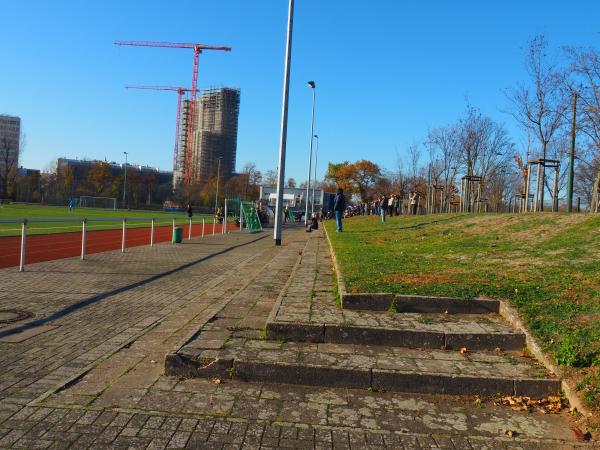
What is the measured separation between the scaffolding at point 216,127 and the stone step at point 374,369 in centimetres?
13664

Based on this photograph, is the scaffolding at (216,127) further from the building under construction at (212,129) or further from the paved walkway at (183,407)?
the paved walkway at (183,407)

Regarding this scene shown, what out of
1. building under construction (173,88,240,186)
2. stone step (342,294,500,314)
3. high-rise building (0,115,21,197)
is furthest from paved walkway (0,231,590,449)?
building under construction (173,88,240,186)

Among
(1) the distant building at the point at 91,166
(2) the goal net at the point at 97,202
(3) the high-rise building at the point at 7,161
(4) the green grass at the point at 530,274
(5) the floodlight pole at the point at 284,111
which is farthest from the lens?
(1) the distant building at the point at 91,166

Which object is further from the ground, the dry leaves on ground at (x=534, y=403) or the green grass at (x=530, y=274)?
the green grass at (x=530, y=274)

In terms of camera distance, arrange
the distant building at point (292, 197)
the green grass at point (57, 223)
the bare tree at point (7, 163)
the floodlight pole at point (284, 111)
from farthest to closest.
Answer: the bare tree at point (7, 163)
the distant building at point (292, 197)
the green grass at point (57, 223)
the floodlight pole at point (284, 111)

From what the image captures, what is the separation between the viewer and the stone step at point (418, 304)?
5.96 m

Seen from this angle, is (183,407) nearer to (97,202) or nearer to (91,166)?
(97,202)

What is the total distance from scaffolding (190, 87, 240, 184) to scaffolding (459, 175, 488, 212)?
115690 millimetres

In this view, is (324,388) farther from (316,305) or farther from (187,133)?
(187,133)

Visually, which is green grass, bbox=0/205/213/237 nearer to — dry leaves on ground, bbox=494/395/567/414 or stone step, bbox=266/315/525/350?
stone step, bbox=266/315/525/350

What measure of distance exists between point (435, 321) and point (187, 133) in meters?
143

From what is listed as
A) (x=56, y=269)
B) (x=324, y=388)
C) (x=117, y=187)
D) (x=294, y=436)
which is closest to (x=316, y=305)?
(x=324, y=388)

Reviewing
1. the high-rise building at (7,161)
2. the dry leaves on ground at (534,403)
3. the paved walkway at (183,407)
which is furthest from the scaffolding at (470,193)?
the high-rise building at (7,161)

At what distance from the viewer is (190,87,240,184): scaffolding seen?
464ft
